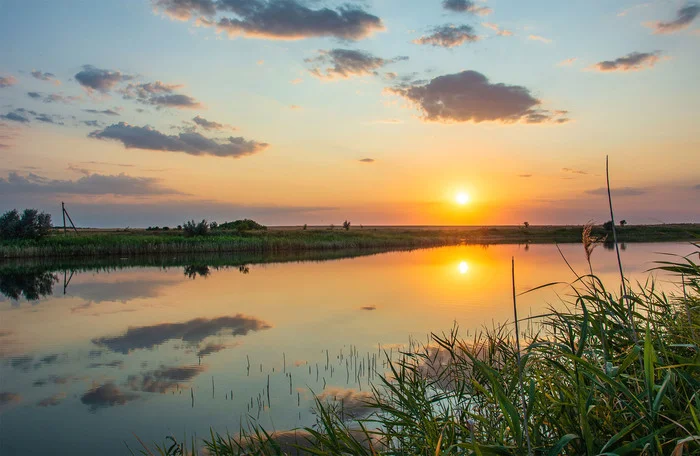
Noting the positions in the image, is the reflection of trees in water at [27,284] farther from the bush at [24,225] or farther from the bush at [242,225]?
the bush at [242,225]

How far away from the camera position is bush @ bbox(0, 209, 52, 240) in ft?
113

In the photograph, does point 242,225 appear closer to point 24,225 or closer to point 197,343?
point 24,225

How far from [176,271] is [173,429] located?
68.4 feet

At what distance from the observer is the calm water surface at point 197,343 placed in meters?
6.11

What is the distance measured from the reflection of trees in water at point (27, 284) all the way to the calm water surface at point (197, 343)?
9 centimetres

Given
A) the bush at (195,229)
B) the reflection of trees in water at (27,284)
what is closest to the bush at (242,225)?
the bush at (195,229)

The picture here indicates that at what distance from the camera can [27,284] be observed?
19.6 meters

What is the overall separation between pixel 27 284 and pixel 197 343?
46.4ft

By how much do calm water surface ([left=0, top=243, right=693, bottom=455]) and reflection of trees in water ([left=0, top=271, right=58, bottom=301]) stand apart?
0.09m

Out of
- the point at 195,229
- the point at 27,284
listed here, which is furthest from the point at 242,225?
the point at 27,284

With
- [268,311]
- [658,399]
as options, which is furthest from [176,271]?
[658,399]

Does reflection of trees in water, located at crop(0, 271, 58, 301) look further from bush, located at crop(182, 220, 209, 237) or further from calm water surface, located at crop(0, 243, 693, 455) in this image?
bush, located at crop(182, 220, 209, 237)

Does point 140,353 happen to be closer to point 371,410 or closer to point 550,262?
point 371,410

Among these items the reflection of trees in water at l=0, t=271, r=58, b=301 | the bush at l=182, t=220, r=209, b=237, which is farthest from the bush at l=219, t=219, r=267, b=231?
the reflection of trees in water at l=0, t=271, r=58, b=301
